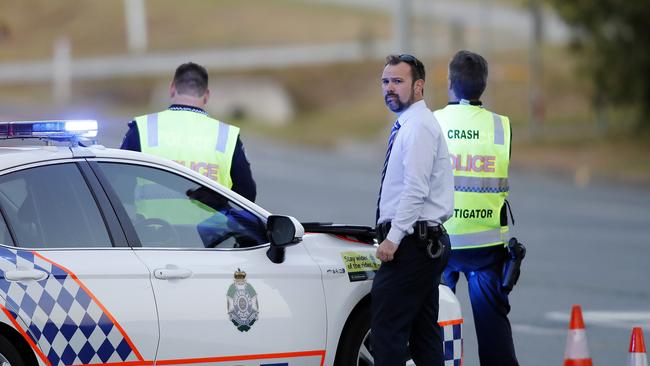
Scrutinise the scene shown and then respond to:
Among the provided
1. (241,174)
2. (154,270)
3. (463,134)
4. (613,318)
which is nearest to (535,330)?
(613,318)

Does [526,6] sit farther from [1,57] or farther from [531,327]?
[1,57]

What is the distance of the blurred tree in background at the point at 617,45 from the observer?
3180 centimetres

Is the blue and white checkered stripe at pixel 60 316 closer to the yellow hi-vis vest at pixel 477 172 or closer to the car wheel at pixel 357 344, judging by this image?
the car wheel at pixel 357 344

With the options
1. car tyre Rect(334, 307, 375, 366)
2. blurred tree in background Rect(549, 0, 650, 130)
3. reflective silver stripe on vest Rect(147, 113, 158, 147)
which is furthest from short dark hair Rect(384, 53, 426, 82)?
blurred tree in background Rect(549, 0, 650, 130)

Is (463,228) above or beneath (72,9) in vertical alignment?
beneath

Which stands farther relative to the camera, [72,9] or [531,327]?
[72,9]

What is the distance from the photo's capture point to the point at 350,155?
35250 millimetres

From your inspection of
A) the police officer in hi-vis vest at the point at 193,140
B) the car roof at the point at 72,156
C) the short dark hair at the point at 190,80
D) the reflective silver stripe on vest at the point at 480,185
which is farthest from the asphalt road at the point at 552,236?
the car roof at the point at 72,156

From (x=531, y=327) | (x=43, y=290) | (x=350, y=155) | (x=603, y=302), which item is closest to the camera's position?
(x=43, y=290)

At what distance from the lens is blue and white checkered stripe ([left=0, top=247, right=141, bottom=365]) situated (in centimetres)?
558

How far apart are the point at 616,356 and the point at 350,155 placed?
26.2 metres

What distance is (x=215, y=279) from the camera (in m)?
6.16

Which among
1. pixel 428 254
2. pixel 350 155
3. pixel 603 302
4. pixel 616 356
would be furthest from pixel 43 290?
pixel 350 155

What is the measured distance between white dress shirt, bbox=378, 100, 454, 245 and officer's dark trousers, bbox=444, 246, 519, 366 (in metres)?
0.93
